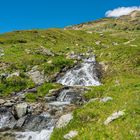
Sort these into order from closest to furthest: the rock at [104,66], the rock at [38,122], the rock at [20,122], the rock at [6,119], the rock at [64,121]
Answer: the rock at [64,121]
the rock at [38,122]
the rock at [20,122]
the rock at [6,119]
the rock at [104,66]

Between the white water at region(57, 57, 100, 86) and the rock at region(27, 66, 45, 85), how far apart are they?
257 centimetres

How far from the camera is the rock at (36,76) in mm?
45197

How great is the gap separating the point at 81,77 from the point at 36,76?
6.52m

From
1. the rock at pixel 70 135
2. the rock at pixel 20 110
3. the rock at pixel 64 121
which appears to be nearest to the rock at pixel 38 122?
the rock at pixel 20 110

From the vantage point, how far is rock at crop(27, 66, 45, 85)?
148 ft

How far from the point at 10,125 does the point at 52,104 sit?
4.59 metres

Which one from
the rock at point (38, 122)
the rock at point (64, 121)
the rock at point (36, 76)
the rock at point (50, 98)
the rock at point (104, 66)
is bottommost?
the rock at point (38, 122)

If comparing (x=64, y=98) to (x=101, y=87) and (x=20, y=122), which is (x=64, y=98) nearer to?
(x=101, y=87)

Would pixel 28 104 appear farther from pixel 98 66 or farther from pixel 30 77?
pixel 98 66

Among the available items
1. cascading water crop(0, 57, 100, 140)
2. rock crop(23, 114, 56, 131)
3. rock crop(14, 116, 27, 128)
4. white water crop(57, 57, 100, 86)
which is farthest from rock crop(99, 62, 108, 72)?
rock crop(14, 116, 27, 128)

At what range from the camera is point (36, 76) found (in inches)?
1834

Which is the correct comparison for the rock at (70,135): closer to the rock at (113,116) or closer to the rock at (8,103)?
the rock at (113,116)

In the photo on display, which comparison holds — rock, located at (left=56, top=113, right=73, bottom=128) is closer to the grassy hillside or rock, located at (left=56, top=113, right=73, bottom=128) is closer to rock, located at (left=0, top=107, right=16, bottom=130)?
the grassy hillside

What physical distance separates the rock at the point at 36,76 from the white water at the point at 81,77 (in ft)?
A: 8.44
